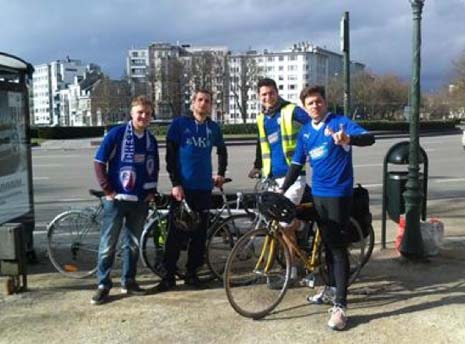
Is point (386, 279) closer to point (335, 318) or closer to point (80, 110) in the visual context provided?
point (335, 318)

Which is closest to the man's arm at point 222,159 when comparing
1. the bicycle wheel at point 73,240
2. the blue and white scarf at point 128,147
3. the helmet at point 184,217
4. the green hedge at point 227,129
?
the helmet at point 184,217

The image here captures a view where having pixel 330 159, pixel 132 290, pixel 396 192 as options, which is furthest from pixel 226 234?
pixel 396 192

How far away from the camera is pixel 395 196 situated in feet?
22.1

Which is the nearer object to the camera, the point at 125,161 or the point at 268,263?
the point at 268,263

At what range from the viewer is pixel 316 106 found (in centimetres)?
483

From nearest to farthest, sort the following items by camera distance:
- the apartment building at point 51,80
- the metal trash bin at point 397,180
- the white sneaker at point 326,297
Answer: the white sneaker at point 326,297 → the metal trash bin at point 397,180 → the apartment building at point 51,80

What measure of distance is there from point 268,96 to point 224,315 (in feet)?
6.50

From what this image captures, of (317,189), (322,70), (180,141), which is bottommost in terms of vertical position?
(317,189)

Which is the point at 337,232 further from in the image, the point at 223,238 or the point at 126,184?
the point at 126,184

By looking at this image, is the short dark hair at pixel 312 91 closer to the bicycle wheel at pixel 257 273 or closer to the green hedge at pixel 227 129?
the bicycle wheel at pixel 257 273

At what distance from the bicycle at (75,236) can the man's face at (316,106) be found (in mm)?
1826

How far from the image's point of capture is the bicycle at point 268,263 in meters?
4.96

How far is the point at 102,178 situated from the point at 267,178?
1.53 meters

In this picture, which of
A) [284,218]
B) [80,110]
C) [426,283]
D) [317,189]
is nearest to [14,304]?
[284,218]
